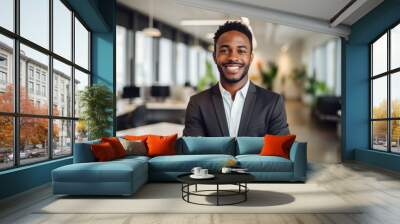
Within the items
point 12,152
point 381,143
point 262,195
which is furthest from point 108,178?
point 381,143

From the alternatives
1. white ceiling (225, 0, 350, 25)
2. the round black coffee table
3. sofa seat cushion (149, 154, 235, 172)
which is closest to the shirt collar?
white ceiling (225, 0, 350, 25)

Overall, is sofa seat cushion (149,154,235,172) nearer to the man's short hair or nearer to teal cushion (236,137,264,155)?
teal cushion (236,137,264,155)

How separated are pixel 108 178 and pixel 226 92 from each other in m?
3.62

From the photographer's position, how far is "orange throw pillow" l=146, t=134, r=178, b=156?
653cm

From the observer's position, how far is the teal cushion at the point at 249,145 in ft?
22.0

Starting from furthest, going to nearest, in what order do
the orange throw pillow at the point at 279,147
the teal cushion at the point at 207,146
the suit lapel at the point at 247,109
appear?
the suit lapel at the point at 247,109 → the teal cushion at the point at 207,146 → the orange throw pillow at the point at 279,147

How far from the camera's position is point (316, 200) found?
470 cm

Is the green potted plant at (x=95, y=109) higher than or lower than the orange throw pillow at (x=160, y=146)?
higher

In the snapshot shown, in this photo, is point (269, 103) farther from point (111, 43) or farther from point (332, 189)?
point (111, 43)

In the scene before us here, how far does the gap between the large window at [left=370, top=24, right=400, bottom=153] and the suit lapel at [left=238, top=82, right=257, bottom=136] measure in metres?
2.52

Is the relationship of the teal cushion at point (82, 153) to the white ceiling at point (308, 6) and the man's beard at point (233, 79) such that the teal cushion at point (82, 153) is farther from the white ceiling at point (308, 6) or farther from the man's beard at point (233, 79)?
the white ceiling at point (308, 6)

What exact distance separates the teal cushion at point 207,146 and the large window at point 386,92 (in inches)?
123

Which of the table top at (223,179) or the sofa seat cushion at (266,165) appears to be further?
the sofa seat cushion at (266,165)

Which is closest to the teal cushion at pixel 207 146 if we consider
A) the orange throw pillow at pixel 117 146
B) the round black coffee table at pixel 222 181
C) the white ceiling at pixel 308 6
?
the orange throw pillow at pixel 117 146
